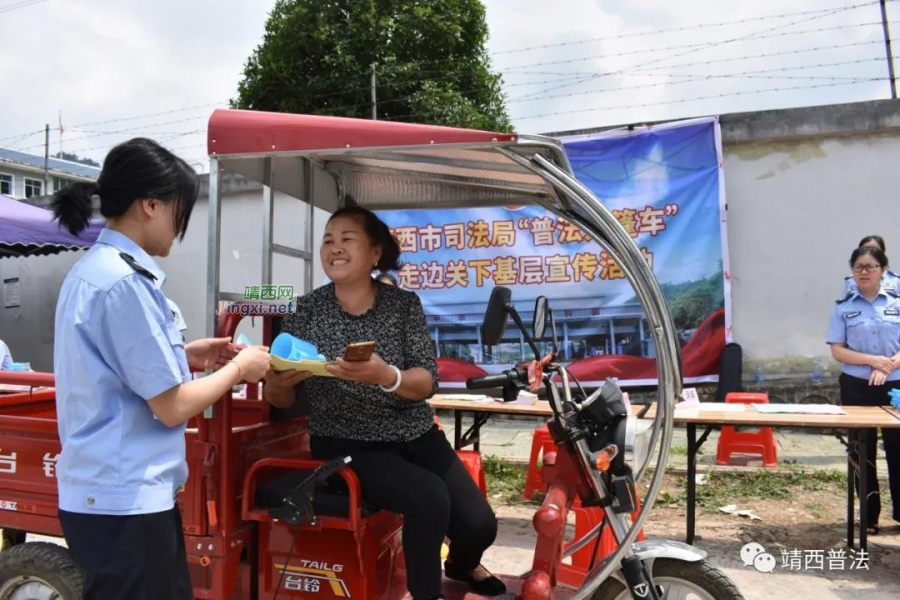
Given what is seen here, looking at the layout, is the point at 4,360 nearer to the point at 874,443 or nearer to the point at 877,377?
the point at 874,443

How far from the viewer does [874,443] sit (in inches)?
150

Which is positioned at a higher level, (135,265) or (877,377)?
(135,265)

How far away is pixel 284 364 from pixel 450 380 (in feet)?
16.2

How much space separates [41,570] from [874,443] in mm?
4175

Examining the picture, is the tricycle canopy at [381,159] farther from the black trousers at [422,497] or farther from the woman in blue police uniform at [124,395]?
the black trousers at [422,497]

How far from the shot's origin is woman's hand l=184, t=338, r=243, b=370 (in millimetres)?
2035

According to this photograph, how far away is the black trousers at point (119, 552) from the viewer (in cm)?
145

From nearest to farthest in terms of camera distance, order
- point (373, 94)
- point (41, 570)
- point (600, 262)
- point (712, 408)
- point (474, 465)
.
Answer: point (41, 570), point (474, 465), point (712, 408), point (600, 262), point (373, 94)

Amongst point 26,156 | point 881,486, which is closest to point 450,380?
point 881,486

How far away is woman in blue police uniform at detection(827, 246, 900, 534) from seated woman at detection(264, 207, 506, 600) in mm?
2887

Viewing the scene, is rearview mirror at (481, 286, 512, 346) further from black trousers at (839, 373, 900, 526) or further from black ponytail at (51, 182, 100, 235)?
black trousers at (839, 373, 900, 526)

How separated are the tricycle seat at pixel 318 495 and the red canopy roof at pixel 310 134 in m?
1.09

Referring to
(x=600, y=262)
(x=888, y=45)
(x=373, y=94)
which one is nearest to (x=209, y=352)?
(x=600, y=262)

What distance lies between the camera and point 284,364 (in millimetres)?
1958
